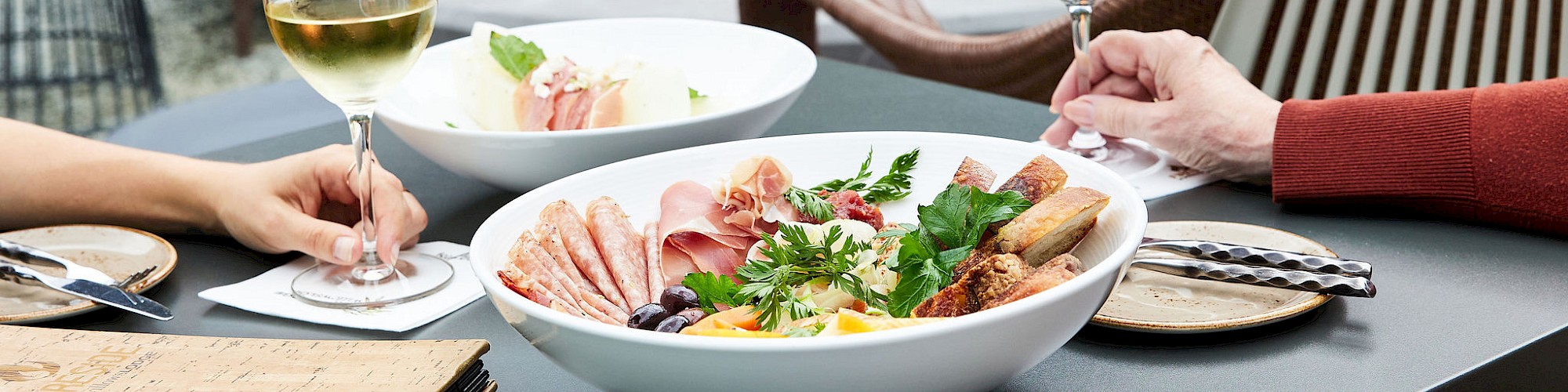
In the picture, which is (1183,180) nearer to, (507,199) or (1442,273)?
(1442,273)

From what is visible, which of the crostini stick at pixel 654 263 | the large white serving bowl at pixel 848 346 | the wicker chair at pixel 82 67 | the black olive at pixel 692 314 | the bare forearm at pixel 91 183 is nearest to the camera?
the large white serving bowl at pixel 848 346

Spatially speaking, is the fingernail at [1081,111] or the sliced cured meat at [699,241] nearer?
the sliced cured meat at [699,241]

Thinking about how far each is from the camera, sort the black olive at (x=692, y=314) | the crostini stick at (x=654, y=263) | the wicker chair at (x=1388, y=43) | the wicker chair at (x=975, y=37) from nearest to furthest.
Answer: the black olive at (x=692, y=314) → the crostini stick at (x=654, y=263) → the wicker chair at (x=1388, y=43) → the wicker chair at (x=975, y=37)

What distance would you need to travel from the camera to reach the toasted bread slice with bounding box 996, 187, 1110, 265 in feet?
2.31

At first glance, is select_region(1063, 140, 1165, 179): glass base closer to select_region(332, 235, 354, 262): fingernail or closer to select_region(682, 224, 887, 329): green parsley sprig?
select_region(682, 224, 887, 329): green parsley sprig

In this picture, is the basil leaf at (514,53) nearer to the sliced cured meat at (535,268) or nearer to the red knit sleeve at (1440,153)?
the sliced cured meat at (535,268)

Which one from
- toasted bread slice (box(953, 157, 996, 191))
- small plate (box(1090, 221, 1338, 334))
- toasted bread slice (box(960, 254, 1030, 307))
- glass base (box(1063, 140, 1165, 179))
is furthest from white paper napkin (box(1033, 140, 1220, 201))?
toasted bread slice (box(960, 254, 1030, 307))

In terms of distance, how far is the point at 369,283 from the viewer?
38.2 inches

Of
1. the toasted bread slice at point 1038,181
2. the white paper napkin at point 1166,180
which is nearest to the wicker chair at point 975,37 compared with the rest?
the white paper napkin at point 1166,180

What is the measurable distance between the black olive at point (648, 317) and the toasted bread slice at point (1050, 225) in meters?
0.21

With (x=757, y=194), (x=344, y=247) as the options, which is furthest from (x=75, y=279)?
(x=757, y=194)

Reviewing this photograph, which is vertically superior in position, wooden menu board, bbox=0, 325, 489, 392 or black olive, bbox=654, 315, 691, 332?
black olive, bbox=654, 315, 691, 332

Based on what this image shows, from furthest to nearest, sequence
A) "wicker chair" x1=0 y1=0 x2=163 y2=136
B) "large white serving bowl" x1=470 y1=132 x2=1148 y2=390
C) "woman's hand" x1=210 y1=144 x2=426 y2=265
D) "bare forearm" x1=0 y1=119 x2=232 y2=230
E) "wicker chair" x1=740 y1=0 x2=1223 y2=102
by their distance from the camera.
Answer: "wicker chair" x1=0 y1=0 x2=163 y2=136 < "wicker chair" x1=740 y1=0 x2=1223 y2=102 < "bare forearm" x1=0 y1=119 x2=232 y2=230 < "woman's hand" x1=210 y1=144 x2=426 y2=265 < "large white serving bowl" x1=470 y1=132 x2=1148 y2=390

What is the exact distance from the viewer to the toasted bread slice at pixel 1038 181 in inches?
30.7
